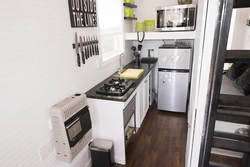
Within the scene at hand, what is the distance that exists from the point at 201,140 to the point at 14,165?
4.13ft

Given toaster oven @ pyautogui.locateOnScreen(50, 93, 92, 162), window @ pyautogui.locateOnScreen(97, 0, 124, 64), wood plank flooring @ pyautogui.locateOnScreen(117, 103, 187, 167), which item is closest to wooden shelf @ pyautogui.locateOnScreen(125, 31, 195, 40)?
window @ pyautogui.locateOnScreen(97, 0, 124, 64)

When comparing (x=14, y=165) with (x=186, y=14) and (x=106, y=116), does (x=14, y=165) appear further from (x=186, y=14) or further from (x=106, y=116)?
(x=186, y=14)

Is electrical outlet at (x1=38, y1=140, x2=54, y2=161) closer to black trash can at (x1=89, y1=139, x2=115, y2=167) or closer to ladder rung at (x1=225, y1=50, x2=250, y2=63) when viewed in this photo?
black trash can at (x1=89, y1=139, x2=115, y2=167)

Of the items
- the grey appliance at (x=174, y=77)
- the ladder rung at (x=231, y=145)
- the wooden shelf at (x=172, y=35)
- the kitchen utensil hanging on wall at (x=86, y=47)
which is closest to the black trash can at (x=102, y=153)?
the kitchen utensil hanging on wall at (x=86, y=47)

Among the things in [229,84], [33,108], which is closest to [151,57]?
[229,84]

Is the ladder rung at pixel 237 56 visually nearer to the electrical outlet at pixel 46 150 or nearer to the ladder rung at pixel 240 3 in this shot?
the ladder rung at pixel 240 3

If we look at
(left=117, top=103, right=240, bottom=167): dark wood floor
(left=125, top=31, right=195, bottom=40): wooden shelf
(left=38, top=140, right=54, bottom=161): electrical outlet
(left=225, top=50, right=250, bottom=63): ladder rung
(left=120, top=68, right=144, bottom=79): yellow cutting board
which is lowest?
(left=117, top=103, right=240, bottom=167): dark wood floor

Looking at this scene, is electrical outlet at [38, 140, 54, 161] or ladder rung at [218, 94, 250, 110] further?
electrical outlet at [38, 140, 54, 161]

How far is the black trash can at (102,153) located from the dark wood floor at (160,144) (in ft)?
0.92

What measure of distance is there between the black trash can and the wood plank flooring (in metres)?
0.28

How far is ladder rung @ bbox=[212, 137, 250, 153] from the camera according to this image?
0.86 metres

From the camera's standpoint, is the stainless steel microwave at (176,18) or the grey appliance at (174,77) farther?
the grey appliance at (174,77)

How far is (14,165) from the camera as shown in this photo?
3.79 feet

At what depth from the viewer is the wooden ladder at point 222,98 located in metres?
0.72
